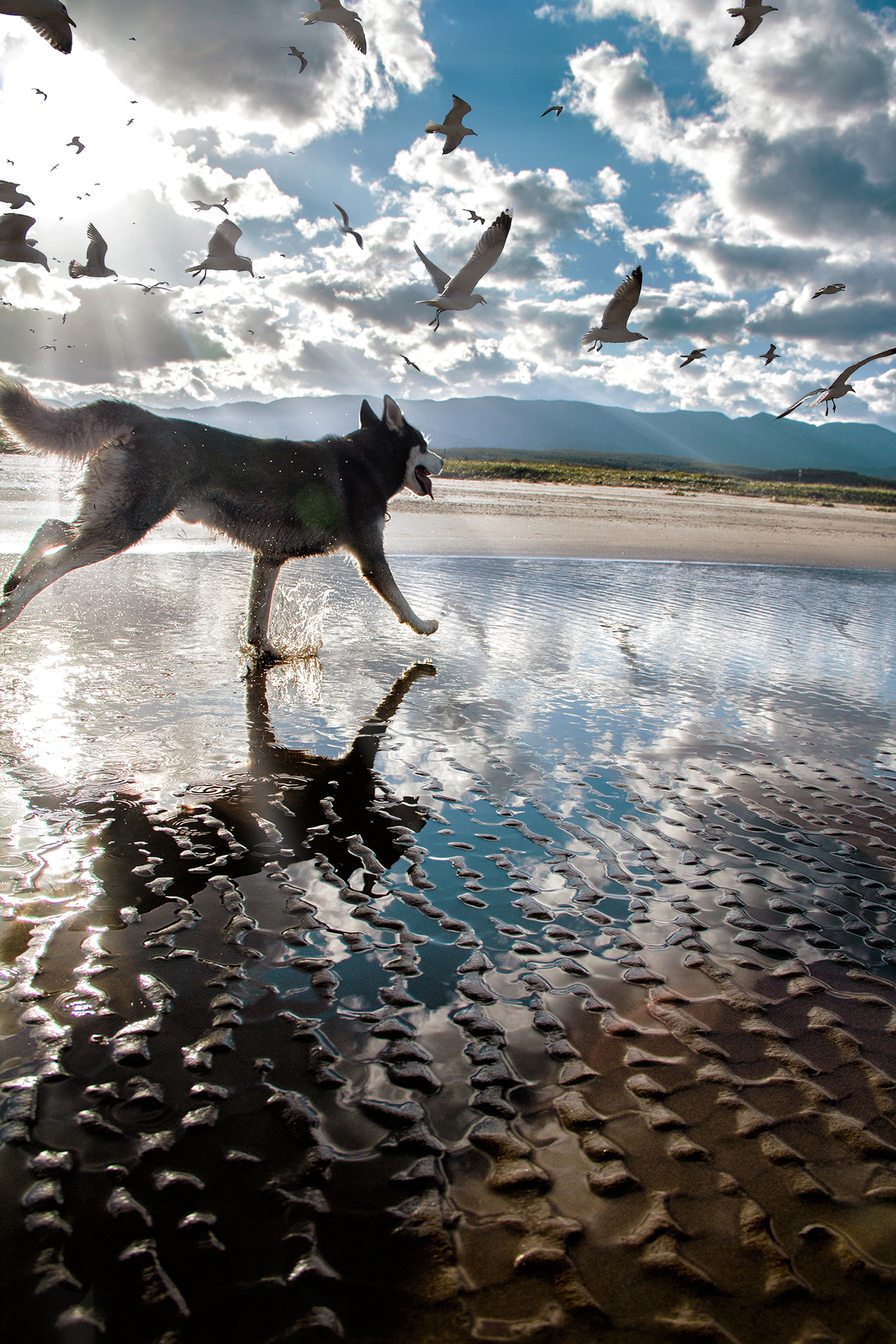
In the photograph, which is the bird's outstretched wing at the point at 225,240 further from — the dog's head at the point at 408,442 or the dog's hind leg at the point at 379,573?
the dog's hind leg at the point at 379,573

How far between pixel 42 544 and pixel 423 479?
4817mm

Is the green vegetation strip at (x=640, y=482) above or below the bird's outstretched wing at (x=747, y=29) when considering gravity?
below

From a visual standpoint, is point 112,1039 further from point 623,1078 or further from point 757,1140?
point 757,1140

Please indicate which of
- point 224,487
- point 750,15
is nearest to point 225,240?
point 224,487

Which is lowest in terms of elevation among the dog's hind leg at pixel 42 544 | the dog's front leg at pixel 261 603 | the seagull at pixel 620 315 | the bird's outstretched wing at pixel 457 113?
the dog's front leg at pixel 261 603

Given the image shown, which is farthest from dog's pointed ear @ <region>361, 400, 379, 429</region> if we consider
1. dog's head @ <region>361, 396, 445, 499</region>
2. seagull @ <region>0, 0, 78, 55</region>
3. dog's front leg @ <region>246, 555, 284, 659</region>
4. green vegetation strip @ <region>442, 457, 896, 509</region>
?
green vegetation strip @ <region>442, 457, 896, 509</region>

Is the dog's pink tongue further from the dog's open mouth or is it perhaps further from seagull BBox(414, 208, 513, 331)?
seagull BBox(414, 208, 513, 331)

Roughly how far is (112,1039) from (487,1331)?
5.23 feet

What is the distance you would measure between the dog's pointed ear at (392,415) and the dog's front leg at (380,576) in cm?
158

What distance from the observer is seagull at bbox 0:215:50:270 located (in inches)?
373

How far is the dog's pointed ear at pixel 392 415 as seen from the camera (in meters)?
8.91

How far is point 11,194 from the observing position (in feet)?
29.7

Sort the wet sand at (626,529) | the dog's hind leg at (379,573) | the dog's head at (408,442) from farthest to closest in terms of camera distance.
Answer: the wet sand at (626,529), the dog's head at (408,442), the dog's hind leg at (379,573)

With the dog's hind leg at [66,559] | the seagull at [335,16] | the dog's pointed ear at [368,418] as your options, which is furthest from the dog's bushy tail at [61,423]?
the seagull at [335,16]
